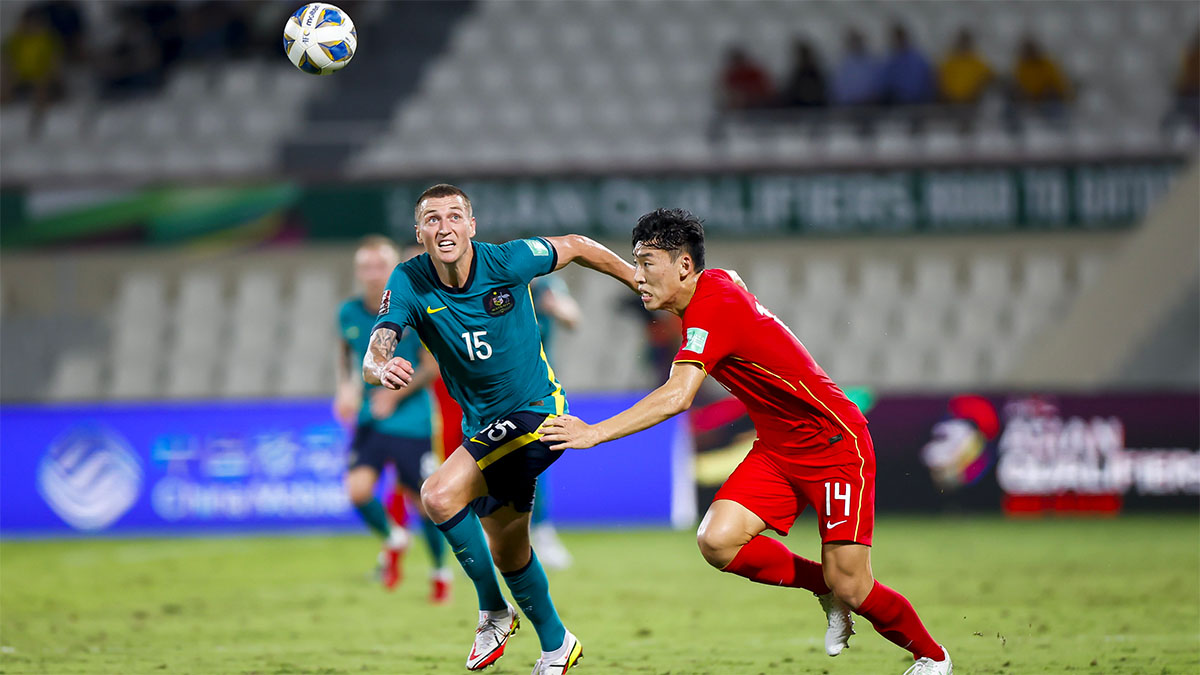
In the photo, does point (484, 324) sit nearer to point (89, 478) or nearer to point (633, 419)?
point (633, 419)

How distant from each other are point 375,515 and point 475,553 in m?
3.43

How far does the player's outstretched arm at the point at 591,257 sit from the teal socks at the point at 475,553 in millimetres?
1218

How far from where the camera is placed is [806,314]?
1664 centimetres

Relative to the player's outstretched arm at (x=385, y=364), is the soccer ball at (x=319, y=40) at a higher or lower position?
higher

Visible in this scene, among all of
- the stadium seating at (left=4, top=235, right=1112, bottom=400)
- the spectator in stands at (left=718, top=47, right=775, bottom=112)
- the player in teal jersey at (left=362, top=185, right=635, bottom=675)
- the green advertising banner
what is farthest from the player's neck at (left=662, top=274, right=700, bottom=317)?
the spectator in stands at (left=718, top=47, right=775, bottom=112)

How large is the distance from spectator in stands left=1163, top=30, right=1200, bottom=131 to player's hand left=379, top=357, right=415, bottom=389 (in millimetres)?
13624

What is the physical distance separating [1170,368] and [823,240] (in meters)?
4.18

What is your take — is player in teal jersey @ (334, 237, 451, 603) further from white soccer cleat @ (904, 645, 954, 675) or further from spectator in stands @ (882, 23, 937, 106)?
spectator in stands @ (882, 23, 937, 106)

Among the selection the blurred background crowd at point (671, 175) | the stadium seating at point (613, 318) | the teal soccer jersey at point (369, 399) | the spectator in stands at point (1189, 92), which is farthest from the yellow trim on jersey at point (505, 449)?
the spectator in stands at point (1189, 92)

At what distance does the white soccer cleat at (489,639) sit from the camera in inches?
240

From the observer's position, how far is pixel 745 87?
17.0 meters

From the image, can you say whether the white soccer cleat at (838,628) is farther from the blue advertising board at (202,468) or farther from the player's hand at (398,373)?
the blue advertising board at (202,468)

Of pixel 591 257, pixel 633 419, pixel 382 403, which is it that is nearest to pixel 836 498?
pixel 633 419

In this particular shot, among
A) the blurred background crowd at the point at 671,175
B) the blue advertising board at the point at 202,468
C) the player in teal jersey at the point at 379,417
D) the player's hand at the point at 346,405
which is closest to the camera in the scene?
the player in teal jersey at the point at 379,417
